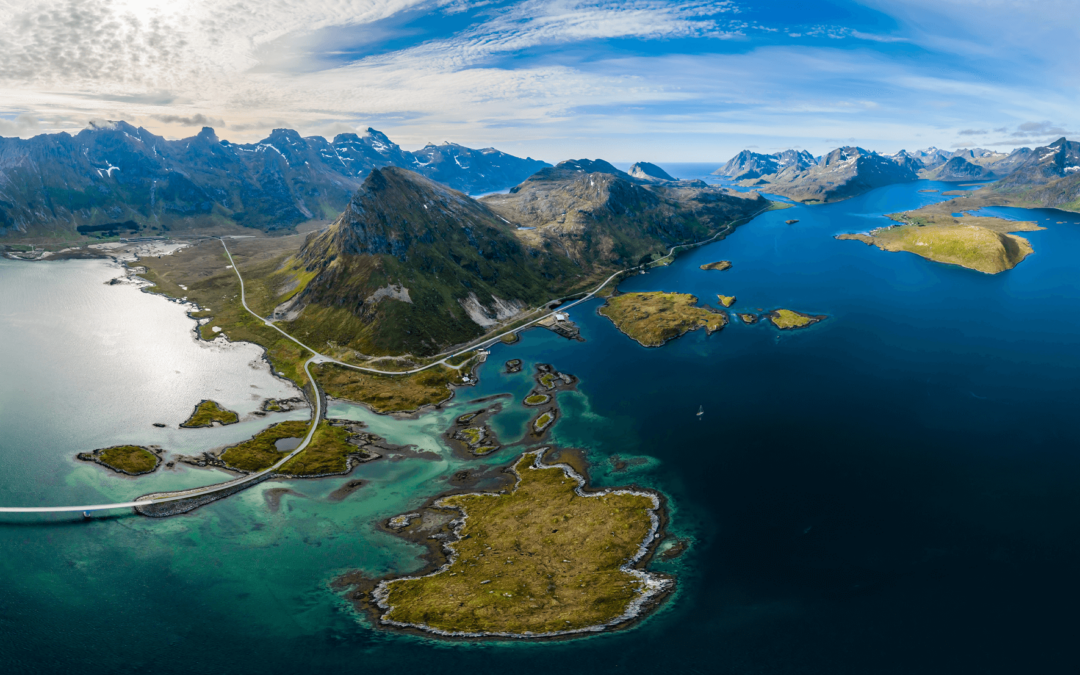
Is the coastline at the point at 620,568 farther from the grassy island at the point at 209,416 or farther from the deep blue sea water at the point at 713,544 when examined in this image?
the grassy island at the point at 209,416

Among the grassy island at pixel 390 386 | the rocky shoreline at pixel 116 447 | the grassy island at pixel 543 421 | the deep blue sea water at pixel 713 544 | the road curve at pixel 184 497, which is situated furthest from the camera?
the grassy island at pixel 390 386

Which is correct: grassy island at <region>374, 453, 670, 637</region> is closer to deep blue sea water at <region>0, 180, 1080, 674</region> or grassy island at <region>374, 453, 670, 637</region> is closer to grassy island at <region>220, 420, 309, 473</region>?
deep blue sea water at <region>0, 180, 1080, 674</region>

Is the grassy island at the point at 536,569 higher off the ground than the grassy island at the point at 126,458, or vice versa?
the grassy island at the point at 126,458

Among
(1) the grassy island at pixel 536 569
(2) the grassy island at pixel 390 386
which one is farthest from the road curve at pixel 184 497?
(1) the grassy island at pixel 536 569

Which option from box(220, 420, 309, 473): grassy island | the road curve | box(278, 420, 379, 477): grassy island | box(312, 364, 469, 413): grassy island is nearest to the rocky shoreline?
the road curve

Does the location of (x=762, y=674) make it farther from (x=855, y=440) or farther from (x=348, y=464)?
(x=348, y=464)

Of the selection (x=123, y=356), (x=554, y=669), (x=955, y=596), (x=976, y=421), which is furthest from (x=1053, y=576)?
(x=123, y=356)

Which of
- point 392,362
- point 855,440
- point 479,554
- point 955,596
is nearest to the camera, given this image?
point 955,596
